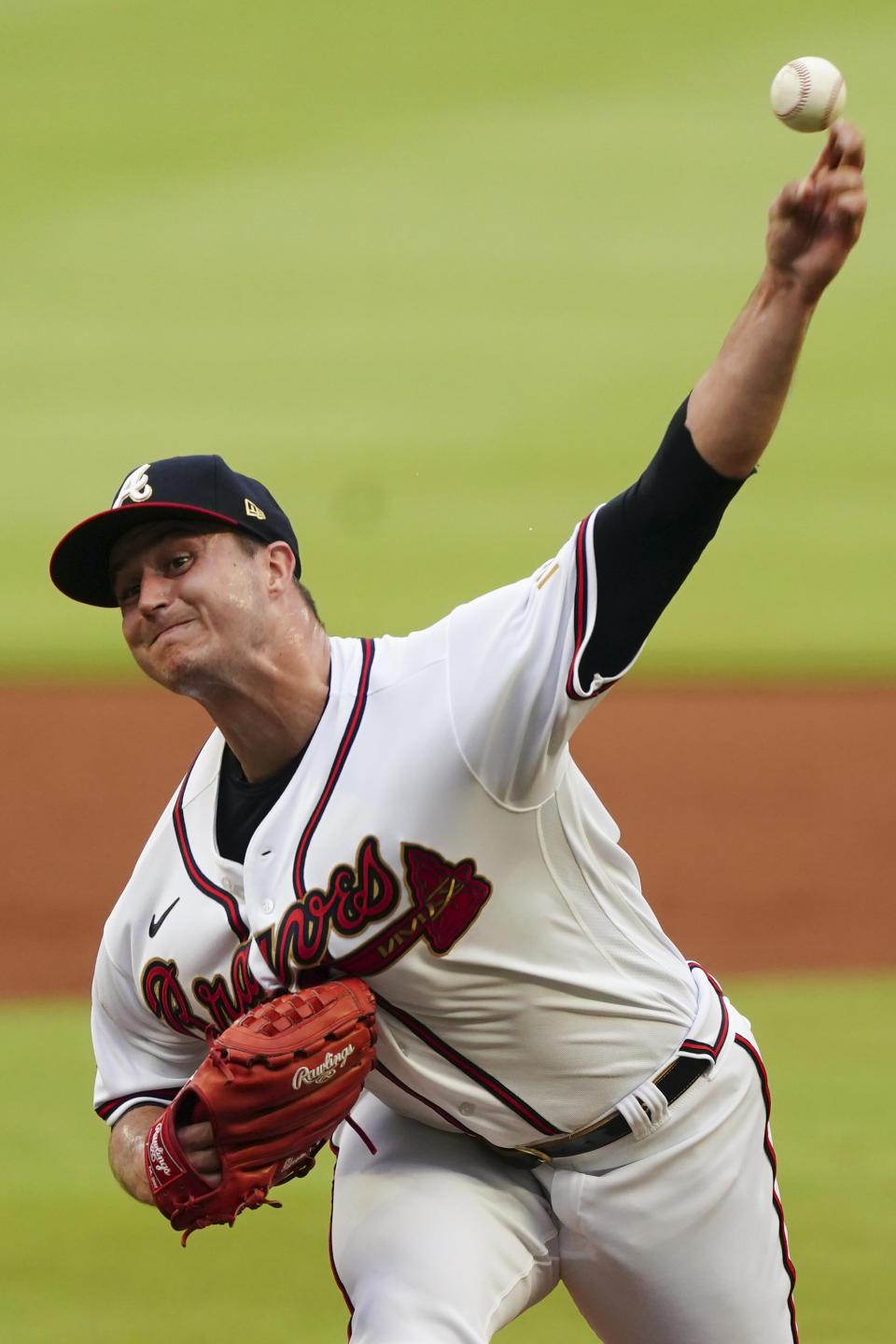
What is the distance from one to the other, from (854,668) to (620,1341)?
114 inches

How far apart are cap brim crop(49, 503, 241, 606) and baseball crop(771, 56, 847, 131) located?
2.74ft

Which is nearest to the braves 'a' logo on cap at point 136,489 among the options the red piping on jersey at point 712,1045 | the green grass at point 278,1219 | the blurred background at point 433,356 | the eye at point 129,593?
the eye at point 129,593

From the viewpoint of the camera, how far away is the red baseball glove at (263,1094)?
5.95 feet

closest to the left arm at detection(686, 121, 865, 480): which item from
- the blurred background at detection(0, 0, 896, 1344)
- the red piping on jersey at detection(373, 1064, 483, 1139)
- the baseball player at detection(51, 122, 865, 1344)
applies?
the baseball player at detection(51, 122, 865, 1344)

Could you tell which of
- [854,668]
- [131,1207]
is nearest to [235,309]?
[854,668]

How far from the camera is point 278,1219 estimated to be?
133 inches

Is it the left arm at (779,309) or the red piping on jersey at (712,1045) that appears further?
the red piping on jersey at (712,1045)

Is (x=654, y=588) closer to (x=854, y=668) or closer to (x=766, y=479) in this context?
(x=854, y=668)

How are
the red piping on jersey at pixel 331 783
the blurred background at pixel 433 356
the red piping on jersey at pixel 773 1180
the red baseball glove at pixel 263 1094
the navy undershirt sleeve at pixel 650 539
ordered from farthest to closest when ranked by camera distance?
the blurred background at pixel 433 356
the red piping on jersey at pixel 773 1180
the red piping on jersey at pixel 331 783
the red baseball glove at pixel 263 1094
the navy undershirt sleeve at pixel 650 539

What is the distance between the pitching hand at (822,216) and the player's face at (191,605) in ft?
2.63

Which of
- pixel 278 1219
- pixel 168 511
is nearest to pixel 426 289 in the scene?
pixel 278 1219

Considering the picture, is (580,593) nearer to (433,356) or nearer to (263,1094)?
(263,1094)

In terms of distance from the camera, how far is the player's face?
1933mm

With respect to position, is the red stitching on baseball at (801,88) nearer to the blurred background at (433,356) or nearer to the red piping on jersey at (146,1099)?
the red piping on jersey at (146,1099)
